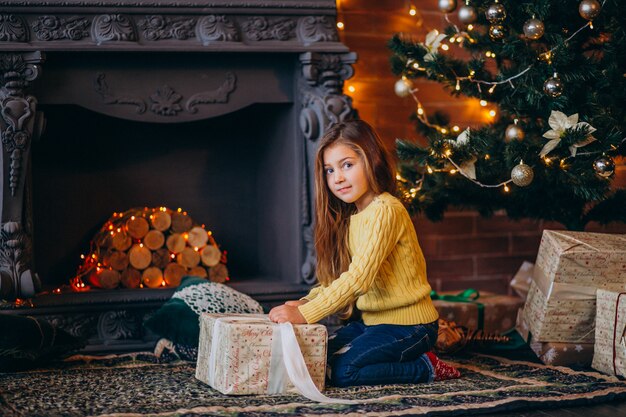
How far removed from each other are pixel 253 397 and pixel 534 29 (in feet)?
4.57

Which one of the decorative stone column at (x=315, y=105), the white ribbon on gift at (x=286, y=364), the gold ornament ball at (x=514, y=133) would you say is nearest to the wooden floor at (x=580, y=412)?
the white ribbon on gift at (x=286, y=364)

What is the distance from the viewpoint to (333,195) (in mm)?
2504

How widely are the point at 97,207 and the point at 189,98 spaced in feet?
2.04

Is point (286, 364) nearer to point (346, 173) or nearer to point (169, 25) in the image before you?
point (346, 173)

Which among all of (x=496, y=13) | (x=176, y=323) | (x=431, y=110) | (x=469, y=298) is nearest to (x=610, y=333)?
(x=469, y=298)

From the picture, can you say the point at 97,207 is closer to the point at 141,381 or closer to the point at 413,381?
the point at 141,381

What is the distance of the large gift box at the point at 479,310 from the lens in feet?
10.1

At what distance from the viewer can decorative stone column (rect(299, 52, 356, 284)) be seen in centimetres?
293

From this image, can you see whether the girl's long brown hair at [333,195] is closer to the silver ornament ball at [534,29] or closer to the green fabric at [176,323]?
the green fabric at [176,323]

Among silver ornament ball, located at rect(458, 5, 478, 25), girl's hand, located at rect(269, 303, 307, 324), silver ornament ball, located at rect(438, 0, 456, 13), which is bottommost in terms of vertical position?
girl's hand, located at rect(269, 303, 307, 324)

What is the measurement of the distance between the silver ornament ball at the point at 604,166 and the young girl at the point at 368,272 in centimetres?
65

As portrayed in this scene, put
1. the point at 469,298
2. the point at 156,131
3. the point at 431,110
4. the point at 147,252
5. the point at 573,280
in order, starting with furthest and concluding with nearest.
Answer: the point at 431,110
the point at 156,131
the point at 469,298
the point at 147,252
the point at 573,280

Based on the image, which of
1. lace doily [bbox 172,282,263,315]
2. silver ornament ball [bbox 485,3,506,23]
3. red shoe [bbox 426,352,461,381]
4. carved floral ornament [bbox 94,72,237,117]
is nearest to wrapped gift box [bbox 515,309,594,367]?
red shoe [bbox 426,352,461,381]

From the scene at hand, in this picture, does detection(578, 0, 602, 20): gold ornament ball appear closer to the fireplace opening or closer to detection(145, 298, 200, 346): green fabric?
the fireplace opening
